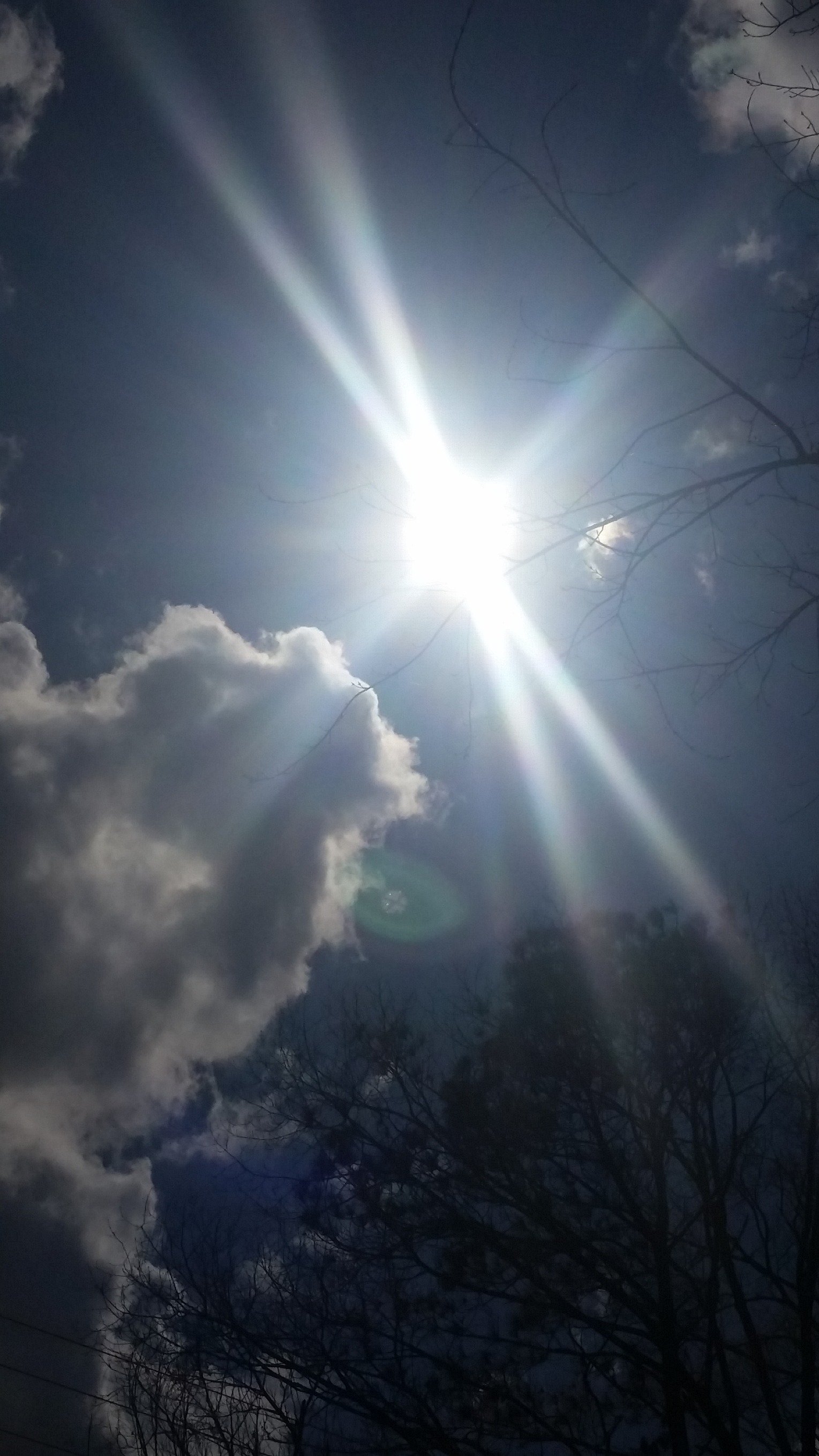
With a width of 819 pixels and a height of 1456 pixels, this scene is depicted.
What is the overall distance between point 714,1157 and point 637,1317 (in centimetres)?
206

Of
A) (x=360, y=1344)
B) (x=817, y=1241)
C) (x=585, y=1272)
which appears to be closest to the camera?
(x=360, y=1344)

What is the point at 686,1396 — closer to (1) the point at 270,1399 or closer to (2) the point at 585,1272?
(2) the point at 585,1272

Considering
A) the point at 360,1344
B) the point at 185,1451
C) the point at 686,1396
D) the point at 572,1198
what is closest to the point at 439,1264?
the point at 360,1344

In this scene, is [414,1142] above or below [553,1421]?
above

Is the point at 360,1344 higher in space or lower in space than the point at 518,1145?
lower

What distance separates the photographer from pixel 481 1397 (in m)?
9.47

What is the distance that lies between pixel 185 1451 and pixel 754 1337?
649cm

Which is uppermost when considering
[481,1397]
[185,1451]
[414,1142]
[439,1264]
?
[414,1142]

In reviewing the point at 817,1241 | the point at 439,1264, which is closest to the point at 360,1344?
the point at 439,1264

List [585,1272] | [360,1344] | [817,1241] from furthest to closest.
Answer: [817,1241] < [585,1272] < [360,1344]

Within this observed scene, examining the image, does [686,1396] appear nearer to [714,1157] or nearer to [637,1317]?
[637,1317]

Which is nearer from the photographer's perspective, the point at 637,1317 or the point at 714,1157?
the point at 637,1317

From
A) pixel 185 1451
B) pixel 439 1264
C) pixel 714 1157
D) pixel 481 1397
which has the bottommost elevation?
pixel 185 1451

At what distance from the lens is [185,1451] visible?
10.1 m
